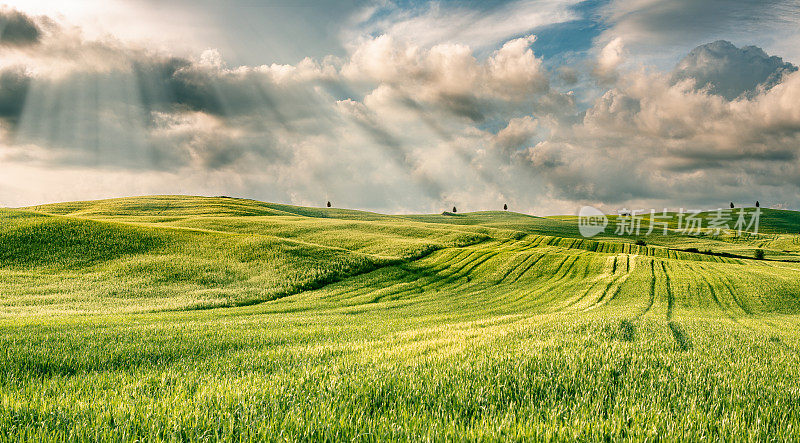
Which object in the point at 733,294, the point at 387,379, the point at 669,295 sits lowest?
the point at 669,295

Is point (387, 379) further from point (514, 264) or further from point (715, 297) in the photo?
point (514, 264)

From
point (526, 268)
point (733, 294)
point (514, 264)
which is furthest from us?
point (514, 264)

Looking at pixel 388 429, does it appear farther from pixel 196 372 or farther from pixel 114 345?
pixel 114 345

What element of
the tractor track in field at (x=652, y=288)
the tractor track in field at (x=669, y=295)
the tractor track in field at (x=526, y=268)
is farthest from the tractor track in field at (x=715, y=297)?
the tractor track in field at (x=526, y=268)

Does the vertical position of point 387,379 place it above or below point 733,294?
above

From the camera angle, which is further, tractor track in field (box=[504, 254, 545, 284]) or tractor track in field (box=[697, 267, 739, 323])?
tractor track in field (box=[504, 254, 545, 284])

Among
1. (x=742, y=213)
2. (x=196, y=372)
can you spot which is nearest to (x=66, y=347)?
(x=196, y=372)

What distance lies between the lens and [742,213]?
154 m

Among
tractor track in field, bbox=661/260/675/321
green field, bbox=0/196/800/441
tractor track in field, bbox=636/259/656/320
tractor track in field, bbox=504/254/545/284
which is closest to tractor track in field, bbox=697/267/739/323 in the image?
tractor track in field, bbox=661/260/675/321

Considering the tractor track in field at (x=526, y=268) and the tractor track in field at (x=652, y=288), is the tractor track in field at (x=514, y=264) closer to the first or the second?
the tractor track in field at (x=526, y=268)

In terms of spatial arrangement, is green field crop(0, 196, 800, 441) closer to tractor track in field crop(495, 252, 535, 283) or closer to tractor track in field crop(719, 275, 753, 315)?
tractor track in field crop(495, 252, 535, 283)

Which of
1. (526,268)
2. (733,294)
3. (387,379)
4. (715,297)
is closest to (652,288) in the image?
(715,297)

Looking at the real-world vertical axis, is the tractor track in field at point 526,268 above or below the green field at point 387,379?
below

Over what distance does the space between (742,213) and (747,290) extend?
155726mm
